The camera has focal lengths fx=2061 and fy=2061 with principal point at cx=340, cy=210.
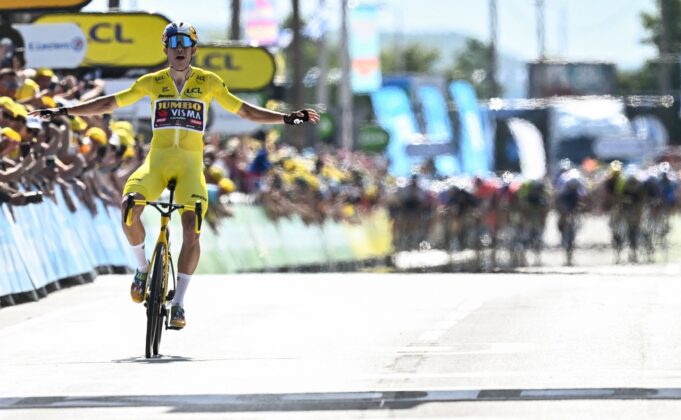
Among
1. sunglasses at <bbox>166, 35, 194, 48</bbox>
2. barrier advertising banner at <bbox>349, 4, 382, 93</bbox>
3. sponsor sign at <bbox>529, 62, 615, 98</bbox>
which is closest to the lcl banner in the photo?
sunglasses at <bbox>166, 35, 194, 48</bbox>

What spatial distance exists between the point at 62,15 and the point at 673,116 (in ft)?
291

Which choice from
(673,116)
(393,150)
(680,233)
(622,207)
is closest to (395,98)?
(393,150)

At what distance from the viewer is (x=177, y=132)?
44.3ft

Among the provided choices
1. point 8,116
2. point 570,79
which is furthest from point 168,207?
point 570,79

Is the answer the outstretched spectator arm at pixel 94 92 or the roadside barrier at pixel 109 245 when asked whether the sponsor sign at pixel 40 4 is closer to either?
the outstretched spectator arm at pixel 94 92

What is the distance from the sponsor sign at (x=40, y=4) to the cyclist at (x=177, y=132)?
13394 mm

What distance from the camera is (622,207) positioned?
41562mm

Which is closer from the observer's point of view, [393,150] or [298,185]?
[298,185]

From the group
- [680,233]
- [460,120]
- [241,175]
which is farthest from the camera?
[460,120]

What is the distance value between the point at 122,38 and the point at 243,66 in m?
3.52

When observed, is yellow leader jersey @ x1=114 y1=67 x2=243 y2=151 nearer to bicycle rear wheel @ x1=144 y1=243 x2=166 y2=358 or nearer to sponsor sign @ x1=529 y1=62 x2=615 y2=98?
bicycle rear wheel @ x1=144 y1=243 x2=166 y2=358

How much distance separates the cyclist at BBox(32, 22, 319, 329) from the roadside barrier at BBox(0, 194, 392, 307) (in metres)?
4.63

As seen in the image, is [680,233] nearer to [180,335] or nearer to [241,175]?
[241,175]

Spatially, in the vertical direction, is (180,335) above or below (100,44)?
below
